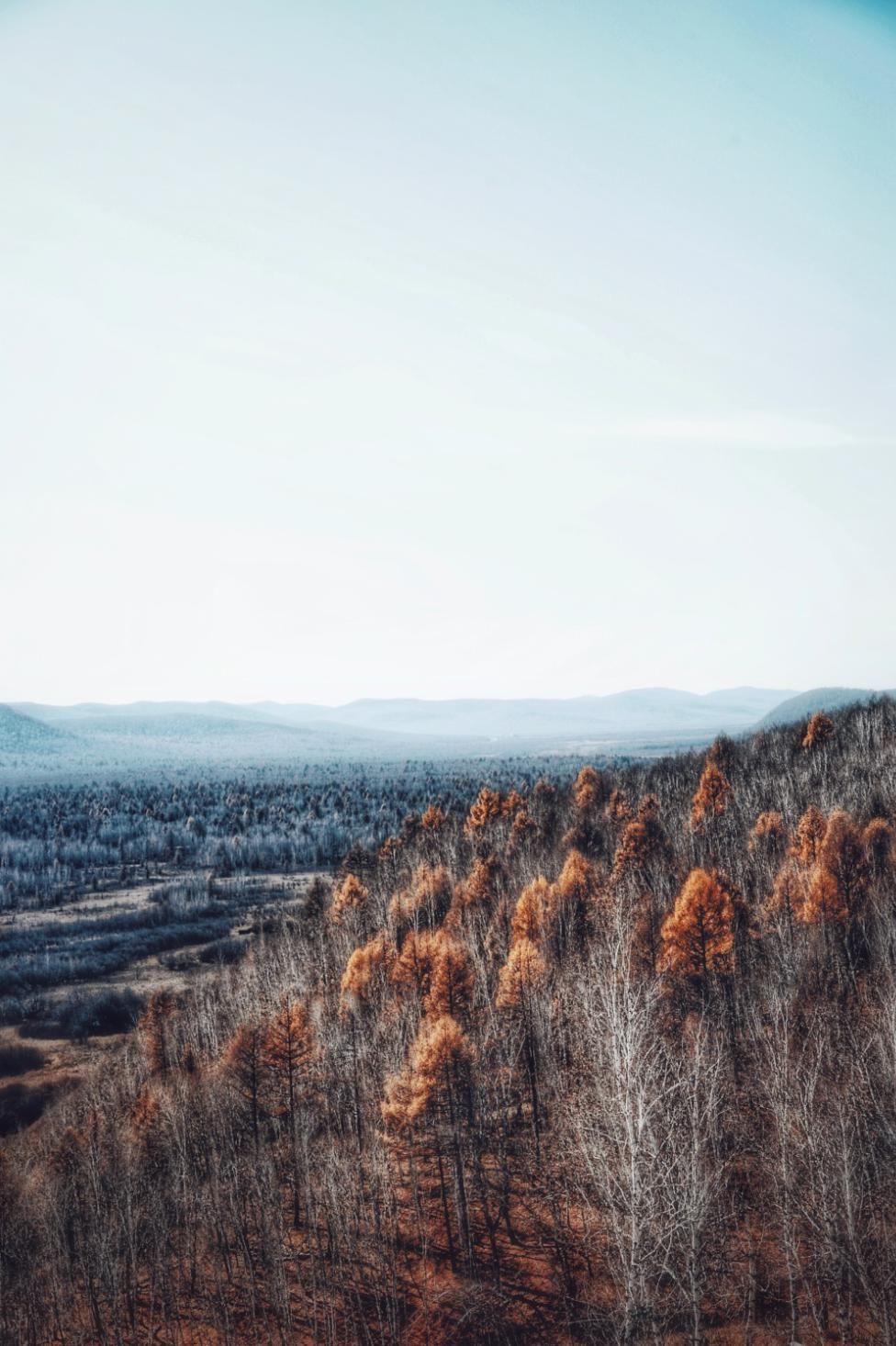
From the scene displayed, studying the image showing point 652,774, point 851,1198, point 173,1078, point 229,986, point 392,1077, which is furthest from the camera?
point 652,774

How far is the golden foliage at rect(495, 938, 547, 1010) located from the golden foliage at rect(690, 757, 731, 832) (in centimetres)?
2654

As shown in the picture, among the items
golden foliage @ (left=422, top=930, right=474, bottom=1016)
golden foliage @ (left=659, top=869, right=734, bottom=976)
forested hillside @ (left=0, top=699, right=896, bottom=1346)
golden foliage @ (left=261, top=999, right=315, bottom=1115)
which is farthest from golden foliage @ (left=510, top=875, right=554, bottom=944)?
golden foliage @ (left=261, top=999, right=315, bottom=1115)

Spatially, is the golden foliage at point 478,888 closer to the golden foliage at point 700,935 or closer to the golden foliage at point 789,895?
the golden foliage at point 789,895

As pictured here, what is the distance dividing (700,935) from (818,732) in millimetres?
48703

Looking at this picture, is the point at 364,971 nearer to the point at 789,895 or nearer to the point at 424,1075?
the point at 424,1075

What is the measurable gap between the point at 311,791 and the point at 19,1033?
12749 cm

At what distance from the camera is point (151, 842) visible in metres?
114

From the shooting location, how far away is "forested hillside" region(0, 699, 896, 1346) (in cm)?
1742

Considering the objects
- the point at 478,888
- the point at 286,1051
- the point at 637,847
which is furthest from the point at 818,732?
the point at 286,1051

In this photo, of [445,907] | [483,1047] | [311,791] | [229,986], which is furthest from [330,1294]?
[311,791]

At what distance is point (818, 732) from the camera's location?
73688mm

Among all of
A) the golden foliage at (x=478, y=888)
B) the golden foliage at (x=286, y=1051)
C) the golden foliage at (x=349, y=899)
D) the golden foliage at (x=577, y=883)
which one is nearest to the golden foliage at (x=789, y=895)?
the golden foliage at (x=577, y=883)

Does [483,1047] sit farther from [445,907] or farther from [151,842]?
[151,842]

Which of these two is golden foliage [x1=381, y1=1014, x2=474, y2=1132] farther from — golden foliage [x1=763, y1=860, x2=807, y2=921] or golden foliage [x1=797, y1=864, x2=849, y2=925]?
golden foliage [x1=763, y1=860, x2=807, y2=921]
